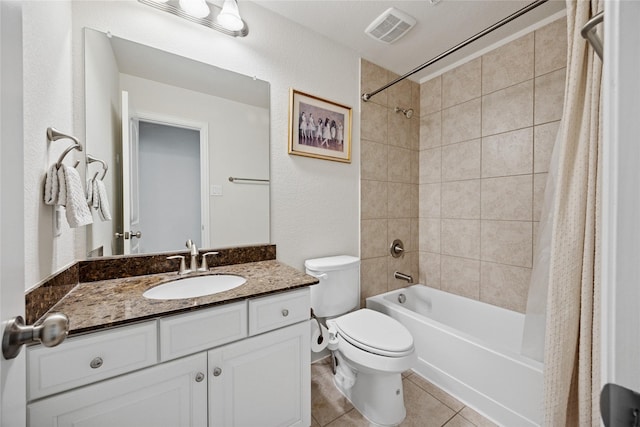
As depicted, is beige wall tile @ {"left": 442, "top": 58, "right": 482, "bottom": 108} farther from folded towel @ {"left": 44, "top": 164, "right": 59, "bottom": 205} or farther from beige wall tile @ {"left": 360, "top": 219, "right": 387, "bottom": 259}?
folded towel @ {"left": 44, "top": 164, "right": 59, "bottom": 205}

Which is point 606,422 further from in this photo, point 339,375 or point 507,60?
point 507,60

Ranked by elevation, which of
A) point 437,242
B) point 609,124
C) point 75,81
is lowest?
point 437,242

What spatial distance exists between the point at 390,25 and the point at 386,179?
1053 mm

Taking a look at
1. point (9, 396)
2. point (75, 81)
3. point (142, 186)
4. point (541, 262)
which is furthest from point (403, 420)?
point (75, 81)

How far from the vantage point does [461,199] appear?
2.08 meters

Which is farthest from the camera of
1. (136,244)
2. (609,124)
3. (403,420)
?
(403,420)

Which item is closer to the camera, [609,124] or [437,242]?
[609,124]

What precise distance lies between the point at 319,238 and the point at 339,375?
84 cm

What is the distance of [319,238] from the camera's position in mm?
1753

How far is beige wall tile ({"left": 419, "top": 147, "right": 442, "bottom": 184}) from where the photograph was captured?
2225 mm

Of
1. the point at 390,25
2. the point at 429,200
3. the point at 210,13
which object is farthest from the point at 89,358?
the point at 429,200

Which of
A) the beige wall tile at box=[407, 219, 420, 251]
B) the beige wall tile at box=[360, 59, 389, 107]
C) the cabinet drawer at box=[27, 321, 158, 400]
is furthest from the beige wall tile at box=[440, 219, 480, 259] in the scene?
the cabinet drawer at box=[27, 321, 158, 400]

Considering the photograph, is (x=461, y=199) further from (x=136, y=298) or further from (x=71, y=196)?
(x=71, y=196)

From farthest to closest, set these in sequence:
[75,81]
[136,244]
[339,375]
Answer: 1. [339,375]
2. [136,244]
3. [75,81]
